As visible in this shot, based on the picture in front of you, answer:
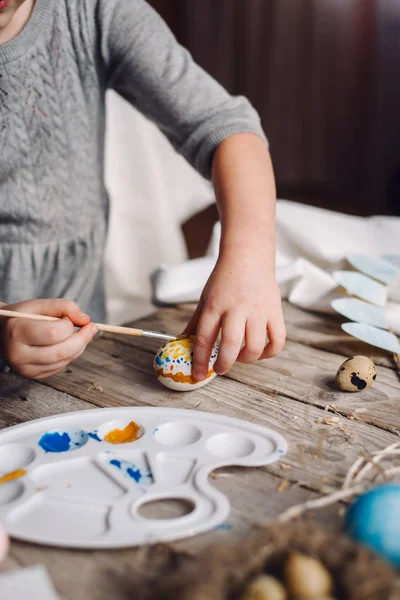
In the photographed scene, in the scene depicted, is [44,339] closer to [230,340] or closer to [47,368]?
[47,368]

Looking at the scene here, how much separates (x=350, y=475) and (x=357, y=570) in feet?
0.50

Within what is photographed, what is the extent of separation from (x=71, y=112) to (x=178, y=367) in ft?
1.74

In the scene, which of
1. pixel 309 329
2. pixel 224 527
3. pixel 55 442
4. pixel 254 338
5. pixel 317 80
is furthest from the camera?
pixel 317 80

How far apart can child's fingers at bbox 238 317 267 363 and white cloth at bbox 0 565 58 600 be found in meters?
0.33

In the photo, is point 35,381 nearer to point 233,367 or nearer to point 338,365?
point 233,367

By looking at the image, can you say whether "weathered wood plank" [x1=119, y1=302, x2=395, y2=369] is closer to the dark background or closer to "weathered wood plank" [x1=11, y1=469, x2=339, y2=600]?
"weathered wood plank" [x1=11, y1=469, x2=339, y2=600]

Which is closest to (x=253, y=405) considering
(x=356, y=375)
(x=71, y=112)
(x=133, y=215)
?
(x=356, y=375)

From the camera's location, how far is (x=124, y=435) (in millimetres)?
568

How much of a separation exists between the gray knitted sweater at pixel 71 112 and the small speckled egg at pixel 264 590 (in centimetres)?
63

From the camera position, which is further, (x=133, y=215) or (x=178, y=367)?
(x=133, y=215)

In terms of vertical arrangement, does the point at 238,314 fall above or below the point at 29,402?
above

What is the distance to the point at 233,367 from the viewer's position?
0.70 metres

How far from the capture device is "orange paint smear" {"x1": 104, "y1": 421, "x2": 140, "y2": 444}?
0.56 m

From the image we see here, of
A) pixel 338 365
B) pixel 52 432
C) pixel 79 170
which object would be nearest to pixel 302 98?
pixel 79 170
